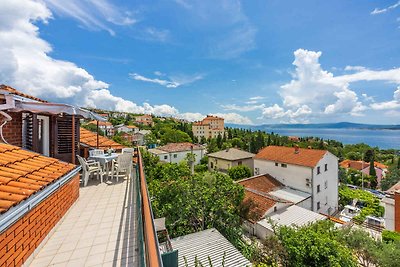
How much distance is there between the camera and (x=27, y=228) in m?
2.84

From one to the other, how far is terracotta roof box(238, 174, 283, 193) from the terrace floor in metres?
17.5

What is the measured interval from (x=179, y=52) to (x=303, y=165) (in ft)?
59.5

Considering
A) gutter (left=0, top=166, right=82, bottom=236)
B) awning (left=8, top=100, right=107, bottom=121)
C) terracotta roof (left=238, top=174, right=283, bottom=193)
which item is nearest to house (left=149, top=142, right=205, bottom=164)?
terracotta roof (left=238, top=174, right=283, bottom=193)

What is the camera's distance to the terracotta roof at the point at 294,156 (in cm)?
2188

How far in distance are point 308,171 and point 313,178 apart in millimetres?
841

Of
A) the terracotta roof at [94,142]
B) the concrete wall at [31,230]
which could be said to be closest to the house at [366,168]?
the terracotta roof at [94,142]

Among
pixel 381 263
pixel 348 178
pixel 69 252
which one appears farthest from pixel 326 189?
pixel 348 178

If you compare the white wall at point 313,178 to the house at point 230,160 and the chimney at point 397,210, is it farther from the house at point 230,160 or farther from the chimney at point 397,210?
the house at point 230,160

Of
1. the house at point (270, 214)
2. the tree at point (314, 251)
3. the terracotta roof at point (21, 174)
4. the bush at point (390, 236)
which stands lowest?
the bush at point (390, 236)

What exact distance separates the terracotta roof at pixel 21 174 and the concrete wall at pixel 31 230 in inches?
13.3

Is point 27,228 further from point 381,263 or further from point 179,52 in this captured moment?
point 179,52

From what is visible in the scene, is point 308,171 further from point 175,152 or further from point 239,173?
point 175,152

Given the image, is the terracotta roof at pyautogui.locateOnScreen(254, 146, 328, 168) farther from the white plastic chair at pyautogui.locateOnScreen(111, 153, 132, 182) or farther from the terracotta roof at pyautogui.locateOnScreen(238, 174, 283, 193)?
the white plastic chair at pyautogui.locateOnScreen(111, 153, 132, 182)

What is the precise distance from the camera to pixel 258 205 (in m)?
15.9
